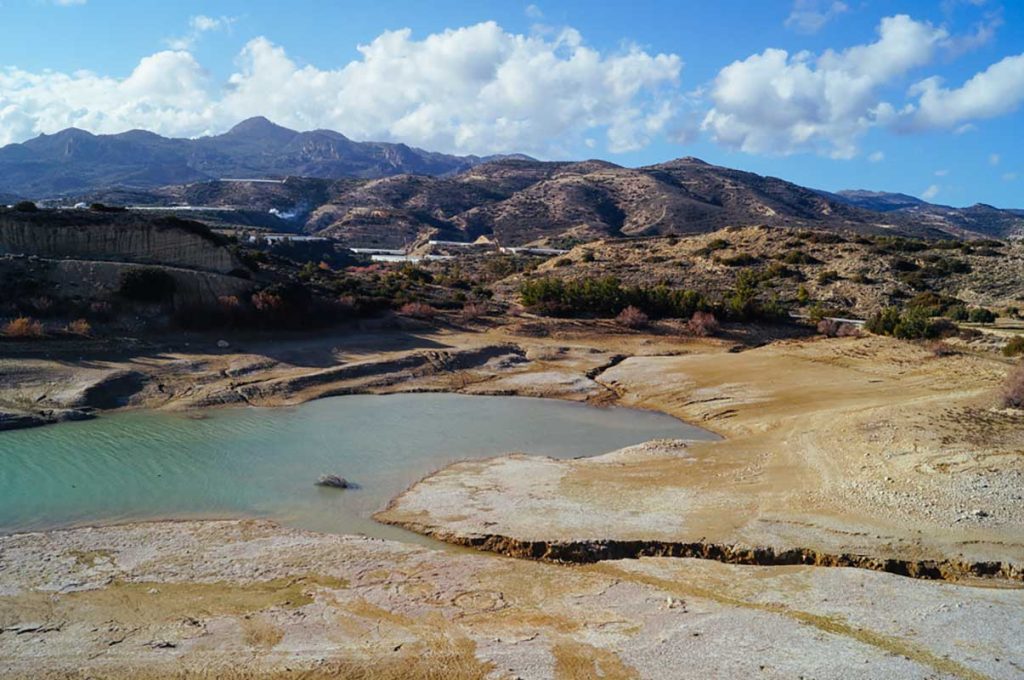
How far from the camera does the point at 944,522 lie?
1012 cm

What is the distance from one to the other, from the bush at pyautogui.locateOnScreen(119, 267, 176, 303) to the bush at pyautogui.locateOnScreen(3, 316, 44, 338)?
3.40m

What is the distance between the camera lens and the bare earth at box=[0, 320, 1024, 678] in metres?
7.21

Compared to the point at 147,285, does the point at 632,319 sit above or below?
below

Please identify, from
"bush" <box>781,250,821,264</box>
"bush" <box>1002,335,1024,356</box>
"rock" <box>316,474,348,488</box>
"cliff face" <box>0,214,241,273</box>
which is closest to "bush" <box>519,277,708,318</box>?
"bush" <box>1002,335,1024,356</box>

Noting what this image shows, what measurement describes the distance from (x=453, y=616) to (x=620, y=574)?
2.35m

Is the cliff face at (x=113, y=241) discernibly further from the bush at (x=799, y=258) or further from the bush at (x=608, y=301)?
the bush at (x=799, y=258)

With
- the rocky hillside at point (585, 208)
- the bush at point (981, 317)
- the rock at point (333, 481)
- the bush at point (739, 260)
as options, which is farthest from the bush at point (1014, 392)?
the rocky hillside at point (585, 208)

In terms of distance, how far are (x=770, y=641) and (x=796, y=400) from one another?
11.9 m

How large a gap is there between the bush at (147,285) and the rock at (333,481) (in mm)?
14644

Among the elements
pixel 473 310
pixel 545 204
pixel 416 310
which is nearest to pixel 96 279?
pixel 416 310

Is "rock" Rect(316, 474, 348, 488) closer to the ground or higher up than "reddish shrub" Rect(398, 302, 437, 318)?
closer to the ground

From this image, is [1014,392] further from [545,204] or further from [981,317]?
[545,204]

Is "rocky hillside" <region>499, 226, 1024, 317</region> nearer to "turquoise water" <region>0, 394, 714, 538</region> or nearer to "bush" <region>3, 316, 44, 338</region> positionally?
"turquoise water" <region>0, 394, 714, 538</region>

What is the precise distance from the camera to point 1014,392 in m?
14.6
